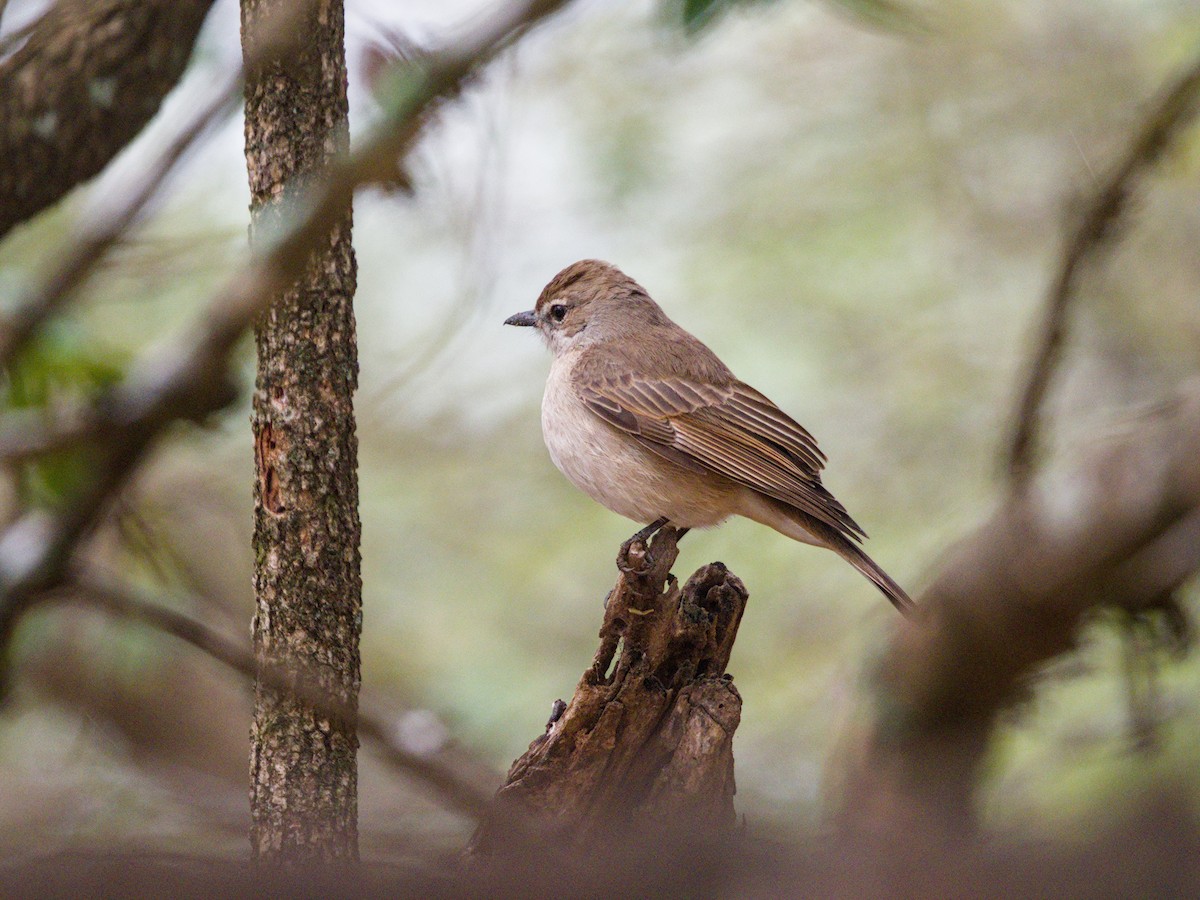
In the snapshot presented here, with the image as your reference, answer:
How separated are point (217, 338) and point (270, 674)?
75 centimetres

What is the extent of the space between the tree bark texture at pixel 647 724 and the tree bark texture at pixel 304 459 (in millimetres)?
708

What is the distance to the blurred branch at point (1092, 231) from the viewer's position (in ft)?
13.6

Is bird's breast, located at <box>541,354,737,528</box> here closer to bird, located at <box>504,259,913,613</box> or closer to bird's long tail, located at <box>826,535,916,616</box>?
bird, located at <box>504,259,913,613</box>

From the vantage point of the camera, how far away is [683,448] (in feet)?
→ 18.0

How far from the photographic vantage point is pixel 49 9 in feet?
13.7

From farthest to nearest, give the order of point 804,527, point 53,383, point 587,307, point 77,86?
point 587,307 < point 804,527 < point 77,86 < point 53,383

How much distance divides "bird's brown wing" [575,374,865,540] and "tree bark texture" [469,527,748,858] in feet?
3.48

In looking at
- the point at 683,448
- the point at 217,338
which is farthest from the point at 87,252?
the point at 683,448

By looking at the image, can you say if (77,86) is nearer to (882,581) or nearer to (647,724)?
(647,724)

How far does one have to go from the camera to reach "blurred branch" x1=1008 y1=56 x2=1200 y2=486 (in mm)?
4133

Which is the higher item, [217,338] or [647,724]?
[217,338]

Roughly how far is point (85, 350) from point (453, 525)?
5807 millimetres

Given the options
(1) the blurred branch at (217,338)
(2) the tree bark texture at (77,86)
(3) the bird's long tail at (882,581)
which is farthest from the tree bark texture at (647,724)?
(2) the tree bark texture at (77,86)

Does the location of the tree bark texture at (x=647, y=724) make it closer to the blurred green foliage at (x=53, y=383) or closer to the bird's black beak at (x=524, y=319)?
the blurred green foliage at (x=53, y=383)
